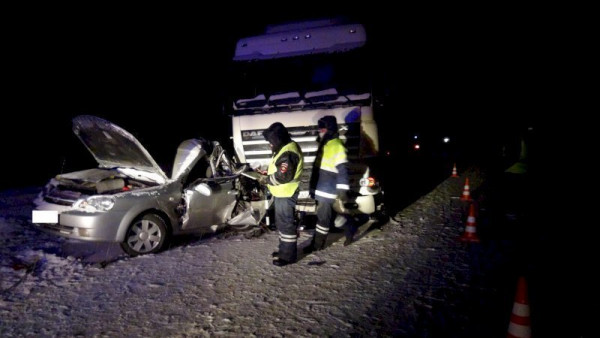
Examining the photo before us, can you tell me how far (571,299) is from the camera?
12.6 ft

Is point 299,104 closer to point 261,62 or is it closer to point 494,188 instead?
point 261,62

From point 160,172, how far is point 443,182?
8.60 metres

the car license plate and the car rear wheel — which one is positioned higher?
the car license plate

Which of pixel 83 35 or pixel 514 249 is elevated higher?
pixel 83 35

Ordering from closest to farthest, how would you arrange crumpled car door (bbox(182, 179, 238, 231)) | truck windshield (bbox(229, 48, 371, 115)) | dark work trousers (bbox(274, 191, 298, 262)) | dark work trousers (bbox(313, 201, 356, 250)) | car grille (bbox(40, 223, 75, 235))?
dark work trousers (bbox(274, 191, 298, 262)) < car grille (bbox(40, 223, 75, 235)) < dark work trousers (bbox(313, 201, 356, 250)) < crumpled car door (bbox(182, 179, 238, 231)) < truck windshield (bbox(229, 48, 371, 115))

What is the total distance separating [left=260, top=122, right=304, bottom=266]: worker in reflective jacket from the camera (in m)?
4.79

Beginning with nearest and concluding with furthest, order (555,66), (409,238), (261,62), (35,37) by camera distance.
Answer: (409,238) < (261,62) < (35,37) < (555,66)

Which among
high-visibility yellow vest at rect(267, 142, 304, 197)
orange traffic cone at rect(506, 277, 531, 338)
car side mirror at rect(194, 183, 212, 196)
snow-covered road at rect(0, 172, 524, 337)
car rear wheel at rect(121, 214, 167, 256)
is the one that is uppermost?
high-visibility yellow vest at rect(267, 142, 304, 197)

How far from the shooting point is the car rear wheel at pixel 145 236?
5309 mm

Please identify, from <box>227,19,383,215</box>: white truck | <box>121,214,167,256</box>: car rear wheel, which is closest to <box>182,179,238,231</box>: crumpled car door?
<box>121,214,167,256</box>: car rear wheel

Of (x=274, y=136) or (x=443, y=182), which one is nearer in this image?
(x=274, y=136)

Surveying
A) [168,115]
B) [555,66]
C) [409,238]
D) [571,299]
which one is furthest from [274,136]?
[555,66]

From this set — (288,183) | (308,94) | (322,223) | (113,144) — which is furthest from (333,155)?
(113,144)

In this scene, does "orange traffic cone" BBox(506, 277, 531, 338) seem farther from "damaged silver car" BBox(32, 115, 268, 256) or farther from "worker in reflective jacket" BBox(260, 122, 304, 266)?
"damaged silver car" BBox(32, 115, 268, 256)
